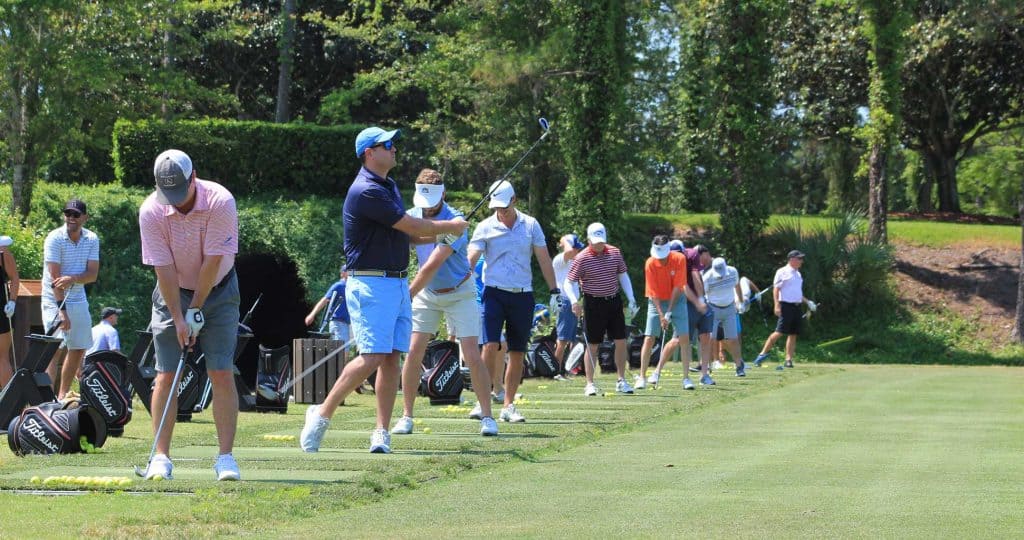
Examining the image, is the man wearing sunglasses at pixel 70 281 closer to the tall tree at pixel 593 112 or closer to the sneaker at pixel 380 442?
the sneaker at pixel 380 442

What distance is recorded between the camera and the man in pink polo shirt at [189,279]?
7.77m

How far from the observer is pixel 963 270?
35.5 m

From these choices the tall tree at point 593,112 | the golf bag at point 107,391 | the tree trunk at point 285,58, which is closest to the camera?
the golf bag at point 107,391

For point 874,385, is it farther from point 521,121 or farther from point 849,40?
point 849,40

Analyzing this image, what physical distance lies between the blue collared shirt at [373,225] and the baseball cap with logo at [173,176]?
1.65 m

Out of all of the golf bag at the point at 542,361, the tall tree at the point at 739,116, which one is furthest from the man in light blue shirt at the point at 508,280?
the tall tree at the point at 739,116

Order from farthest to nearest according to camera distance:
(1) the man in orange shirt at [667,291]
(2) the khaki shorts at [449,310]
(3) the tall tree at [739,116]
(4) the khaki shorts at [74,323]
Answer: (3) the tall tree at [739,116]
(1) the man in orange shirt at [667,291]
(4) the khaki shorts at [74,323]
(2) the khaki shorts at [449,310]

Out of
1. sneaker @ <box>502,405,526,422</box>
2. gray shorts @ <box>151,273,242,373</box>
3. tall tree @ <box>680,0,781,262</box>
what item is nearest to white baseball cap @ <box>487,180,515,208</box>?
sneaker @ <box>502,405,526,422</box>

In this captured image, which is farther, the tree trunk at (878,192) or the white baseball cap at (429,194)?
the tree trunk at (878,192)

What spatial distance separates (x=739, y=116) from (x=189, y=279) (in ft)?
89.6

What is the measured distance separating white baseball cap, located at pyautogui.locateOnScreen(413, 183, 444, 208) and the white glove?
2.83m

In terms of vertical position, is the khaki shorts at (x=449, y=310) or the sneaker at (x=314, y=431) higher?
the khaki shorts at (x=449, y=310)

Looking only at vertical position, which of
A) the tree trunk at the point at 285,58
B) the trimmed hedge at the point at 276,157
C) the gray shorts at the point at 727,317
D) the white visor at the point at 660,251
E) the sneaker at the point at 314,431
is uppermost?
the tree trunk at the point at 285,58

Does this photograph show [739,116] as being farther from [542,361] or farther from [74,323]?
[74,323]
